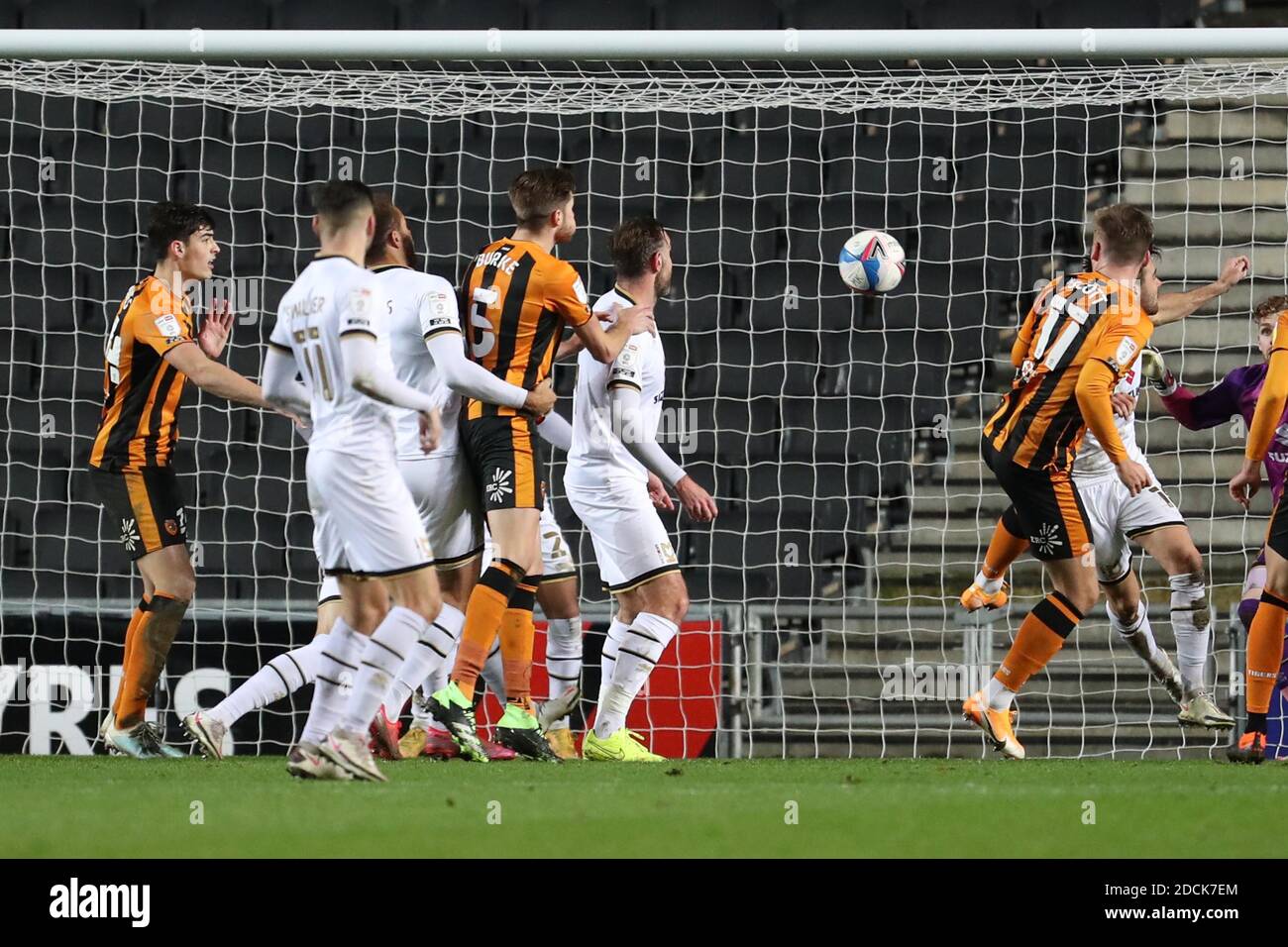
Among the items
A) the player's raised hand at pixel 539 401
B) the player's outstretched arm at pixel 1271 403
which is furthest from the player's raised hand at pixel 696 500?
the player's outstretched arm at pixel 1271 403

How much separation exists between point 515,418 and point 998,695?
2.23 meters

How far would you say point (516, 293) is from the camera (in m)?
6.13

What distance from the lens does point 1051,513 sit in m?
6.46

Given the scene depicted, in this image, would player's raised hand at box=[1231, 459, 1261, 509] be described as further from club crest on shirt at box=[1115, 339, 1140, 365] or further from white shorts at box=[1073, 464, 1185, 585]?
club crest on shirt at box=[1115, 339, 1140, 365]

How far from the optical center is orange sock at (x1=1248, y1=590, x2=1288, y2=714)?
625 cm

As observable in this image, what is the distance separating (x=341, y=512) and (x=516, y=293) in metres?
1.58

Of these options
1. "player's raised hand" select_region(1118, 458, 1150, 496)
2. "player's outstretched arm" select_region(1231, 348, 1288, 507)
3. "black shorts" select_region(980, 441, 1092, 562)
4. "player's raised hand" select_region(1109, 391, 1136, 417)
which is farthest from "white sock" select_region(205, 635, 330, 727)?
"player's outstretched arm" select_region(1231, 348, 1288, 507)

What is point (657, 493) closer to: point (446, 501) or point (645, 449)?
point (645, 449)

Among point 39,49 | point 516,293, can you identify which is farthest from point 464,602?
point 39,49

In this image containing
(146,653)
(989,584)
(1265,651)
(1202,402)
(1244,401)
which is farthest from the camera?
(1202,402)

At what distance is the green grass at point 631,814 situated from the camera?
12.2ft

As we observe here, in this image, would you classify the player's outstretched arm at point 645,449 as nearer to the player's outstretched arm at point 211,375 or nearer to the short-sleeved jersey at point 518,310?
the short-sleeved jersey at point 518,310

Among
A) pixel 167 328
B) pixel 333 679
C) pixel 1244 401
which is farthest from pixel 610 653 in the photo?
pixel 1244 401
